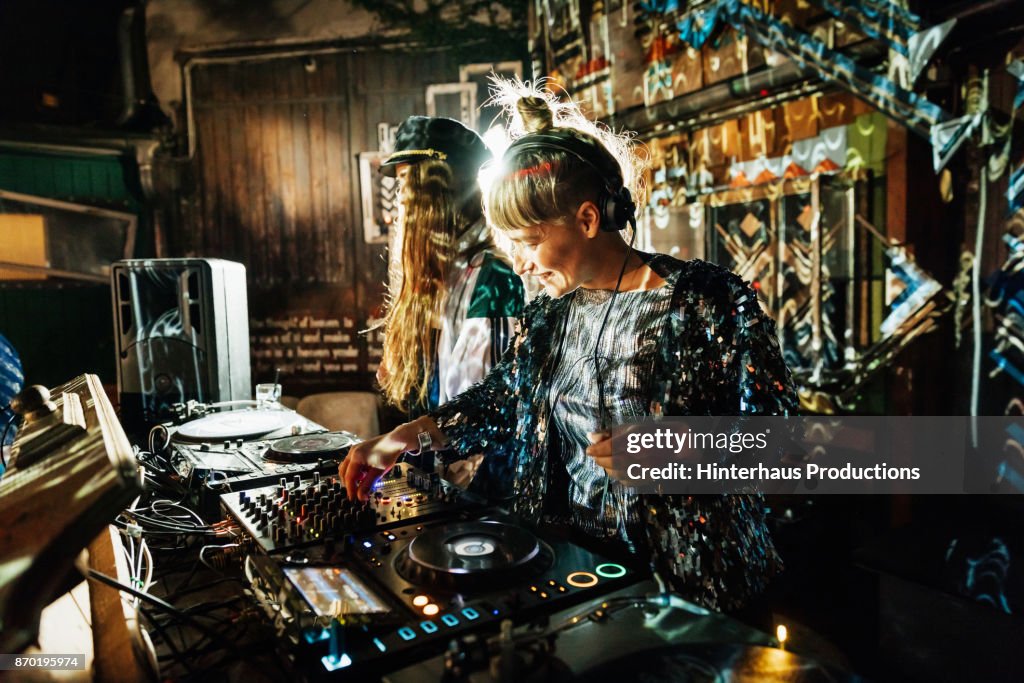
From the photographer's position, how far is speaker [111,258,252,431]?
272 cm

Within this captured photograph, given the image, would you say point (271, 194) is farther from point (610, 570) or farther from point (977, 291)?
point (610, 570)

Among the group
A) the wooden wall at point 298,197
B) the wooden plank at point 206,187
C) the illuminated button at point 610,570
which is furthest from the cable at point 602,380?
the wooden plank at point 206,187

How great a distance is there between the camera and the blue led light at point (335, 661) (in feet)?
2.59

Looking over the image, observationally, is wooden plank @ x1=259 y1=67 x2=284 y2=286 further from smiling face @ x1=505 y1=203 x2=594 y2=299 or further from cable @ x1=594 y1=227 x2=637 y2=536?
cable @ x1=594 y1=227 x2=637 y2=536

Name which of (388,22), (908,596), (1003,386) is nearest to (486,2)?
(388,22)

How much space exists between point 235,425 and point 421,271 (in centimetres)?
82

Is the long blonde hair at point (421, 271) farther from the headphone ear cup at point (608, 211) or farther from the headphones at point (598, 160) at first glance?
the headphone ear cup at point (608, 211)

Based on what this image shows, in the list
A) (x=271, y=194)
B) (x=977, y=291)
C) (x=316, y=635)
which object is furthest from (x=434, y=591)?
(x=271, y=194)

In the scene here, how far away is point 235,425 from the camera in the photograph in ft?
7.27

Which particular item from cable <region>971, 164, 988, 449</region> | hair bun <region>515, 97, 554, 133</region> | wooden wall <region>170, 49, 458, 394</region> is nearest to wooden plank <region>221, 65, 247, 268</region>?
wooden wall <region>170, 49, 458, 394</region>

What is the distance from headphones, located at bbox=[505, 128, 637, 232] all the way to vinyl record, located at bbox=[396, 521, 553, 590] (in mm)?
737

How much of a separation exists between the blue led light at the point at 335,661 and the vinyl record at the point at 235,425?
4.71ft

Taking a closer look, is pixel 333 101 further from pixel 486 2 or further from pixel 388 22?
pixel 486 2

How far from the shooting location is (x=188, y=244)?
6680 mm
